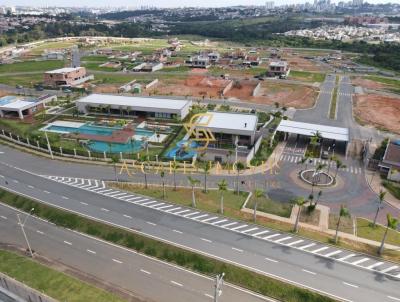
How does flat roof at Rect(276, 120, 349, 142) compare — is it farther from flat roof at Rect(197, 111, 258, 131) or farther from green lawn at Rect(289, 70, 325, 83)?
green lawn at Rect(289, 70, 325, 83)

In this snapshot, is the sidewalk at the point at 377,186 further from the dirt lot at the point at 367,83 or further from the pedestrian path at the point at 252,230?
the dirt lot at the point at 367,83

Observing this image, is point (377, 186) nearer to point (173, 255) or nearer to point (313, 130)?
point (313, 130)

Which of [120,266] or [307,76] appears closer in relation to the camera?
[120,266]

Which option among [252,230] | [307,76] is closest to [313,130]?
[252,230]

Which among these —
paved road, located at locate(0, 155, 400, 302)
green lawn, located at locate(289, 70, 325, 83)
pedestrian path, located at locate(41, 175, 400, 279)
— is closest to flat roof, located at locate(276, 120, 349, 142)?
pedestrian path, located at locate(41, 175, 400, 279)

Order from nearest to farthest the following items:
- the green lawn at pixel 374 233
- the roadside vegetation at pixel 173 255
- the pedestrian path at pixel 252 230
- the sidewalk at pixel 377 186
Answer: the roadside vegetation at pixel 173 255
the pedestrian path at pixel 252 230
the green lawn at pixel 374 233
the sidewalk at pixel 377 186

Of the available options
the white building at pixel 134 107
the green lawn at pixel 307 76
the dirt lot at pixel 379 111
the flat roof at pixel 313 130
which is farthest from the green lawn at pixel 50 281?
the green lawn at pixel 307 76

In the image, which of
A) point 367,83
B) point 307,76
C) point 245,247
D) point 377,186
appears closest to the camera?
point 245,247
